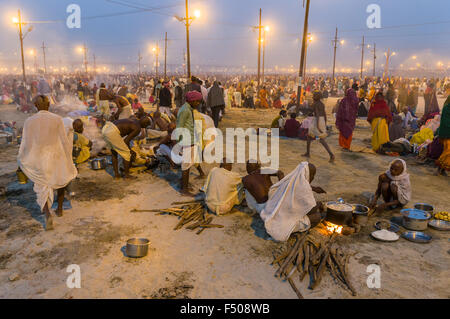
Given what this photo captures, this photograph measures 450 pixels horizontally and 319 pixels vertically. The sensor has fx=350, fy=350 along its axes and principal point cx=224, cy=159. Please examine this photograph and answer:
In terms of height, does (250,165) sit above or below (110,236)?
above

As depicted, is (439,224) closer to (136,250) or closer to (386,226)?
(386,226)

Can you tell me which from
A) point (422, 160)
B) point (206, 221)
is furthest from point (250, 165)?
point (422, 160)

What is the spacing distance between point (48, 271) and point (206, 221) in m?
2.08

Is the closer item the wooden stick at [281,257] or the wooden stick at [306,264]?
the wooden stick at [306,264]

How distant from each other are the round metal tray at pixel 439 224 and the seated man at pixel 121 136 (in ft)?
17.2

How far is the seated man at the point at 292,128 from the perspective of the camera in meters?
11.6

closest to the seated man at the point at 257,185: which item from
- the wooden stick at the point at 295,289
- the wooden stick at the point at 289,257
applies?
the wooden stick at the point at 289,257

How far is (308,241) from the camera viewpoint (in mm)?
4191

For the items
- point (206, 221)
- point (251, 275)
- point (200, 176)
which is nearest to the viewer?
point (251, 275)

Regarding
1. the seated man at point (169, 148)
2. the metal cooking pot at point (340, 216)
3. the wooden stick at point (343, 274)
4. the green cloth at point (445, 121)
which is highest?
the green cloth at point (445, 121)

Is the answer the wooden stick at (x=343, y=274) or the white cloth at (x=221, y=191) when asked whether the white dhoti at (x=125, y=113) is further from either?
Answer: the wooden stick at (x=343, y=274)
